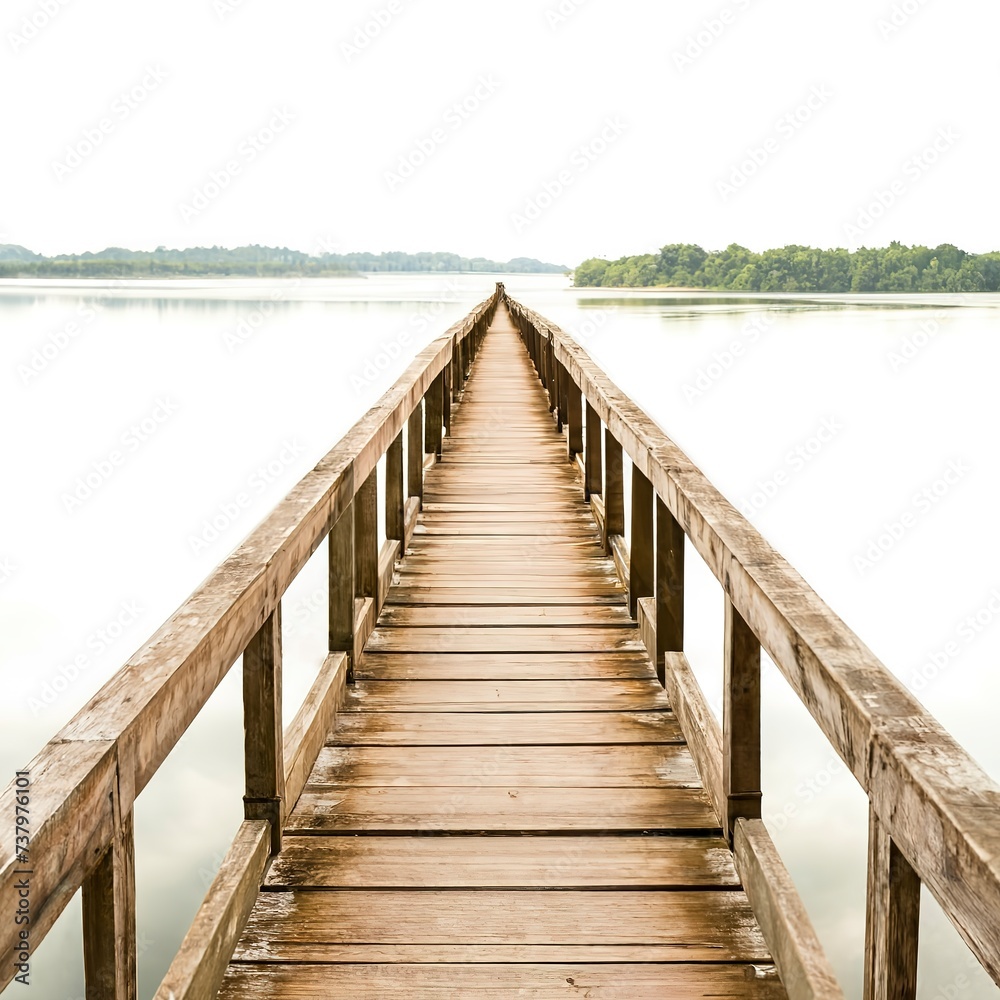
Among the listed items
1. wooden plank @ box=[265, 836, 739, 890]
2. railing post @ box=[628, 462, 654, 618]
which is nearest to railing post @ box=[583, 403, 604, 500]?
railing post @ box=[628, 462, 654, 618]

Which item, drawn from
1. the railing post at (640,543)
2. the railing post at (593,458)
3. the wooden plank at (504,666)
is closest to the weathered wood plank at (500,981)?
the wooden plank at (504,666)

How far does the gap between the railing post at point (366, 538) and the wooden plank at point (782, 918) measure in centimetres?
161

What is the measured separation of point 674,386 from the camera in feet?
109

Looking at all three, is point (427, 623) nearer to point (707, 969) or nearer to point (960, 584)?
point (707, 969)

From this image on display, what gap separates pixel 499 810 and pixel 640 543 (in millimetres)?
1462

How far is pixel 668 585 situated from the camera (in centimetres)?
315

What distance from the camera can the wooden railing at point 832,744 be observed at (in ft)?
3.56

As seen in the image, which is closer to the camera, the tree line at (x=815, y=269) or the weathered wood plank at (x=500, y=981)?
the weathered wood plank at (x=500, y=981)

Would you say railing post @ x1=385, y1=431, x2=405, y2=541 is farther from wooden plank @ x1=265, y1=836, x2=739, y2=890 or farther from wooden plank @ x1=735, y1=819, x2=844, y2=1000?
wooden plank @ x1=735, y1=819, x2=844, y2=1000

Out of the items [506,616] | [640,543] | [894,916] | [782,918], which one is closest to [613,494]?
[506,616]

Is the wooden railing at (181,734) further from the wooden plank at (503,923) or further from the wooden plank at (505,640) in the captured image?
the wooden plank at (505,640)

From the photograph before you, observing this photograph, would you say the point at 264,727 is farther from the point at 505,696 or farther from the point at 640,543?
the point at 640,543

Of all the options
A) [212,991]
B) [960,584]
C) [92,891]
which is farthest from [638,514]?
[960,584]

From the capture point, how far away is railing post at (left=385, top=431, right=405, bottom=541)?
15.3 feet
